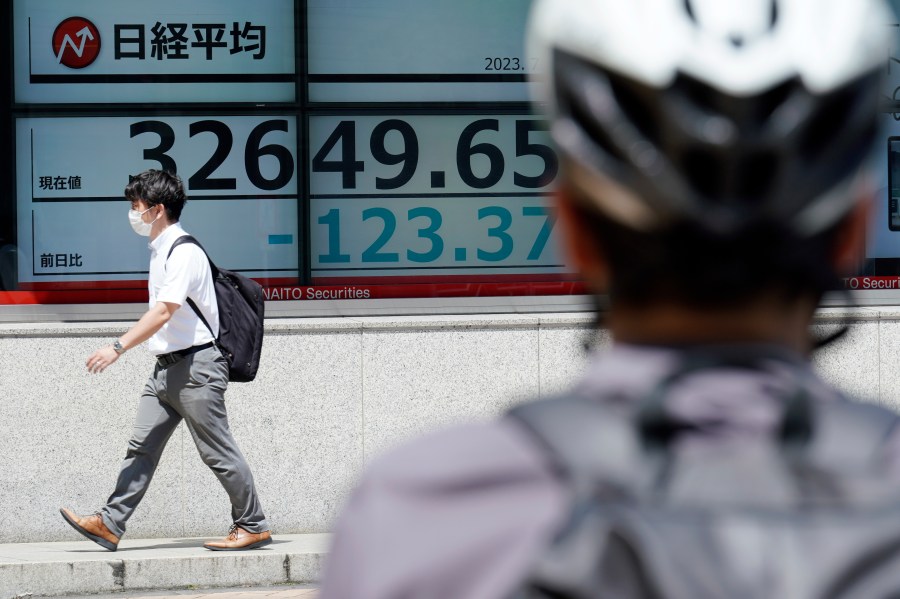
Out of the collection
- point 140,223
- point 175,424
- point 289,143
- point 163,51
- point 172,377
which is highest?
point 163,51

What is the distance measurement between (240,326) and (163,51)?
2449 mm

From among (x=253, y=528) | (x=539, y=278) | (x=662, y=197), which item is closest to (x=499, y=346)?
(x=539, y=278)

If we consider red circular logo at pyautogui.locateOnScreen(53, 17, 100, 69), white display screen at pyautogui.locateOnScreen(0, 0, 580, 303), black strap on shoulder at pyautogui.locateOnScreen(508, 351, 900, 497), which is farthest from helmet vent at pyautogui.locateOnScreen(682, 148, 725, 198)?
red circular logo at pyautogui.locateOnScreen(53, 17, 100, 69)

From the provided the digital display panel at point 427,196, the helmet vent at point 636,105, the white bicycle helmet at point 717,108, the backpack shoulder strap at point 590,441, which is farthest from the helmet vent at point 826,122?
the digital display panel at point 427,196

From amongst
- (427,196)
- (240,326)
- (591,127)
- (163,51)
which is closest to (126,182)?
(163,51)

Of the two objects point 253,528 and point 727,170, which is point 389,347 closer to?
point 253,528

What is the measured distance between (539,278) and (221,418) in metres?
2.68

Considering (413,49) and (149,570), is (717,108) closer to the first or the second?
(149,570)

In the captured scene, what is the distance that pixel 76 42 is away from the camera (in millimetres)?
9125

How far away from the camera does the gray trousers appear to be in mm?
7477

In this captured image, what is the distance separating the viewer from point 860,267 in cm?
967

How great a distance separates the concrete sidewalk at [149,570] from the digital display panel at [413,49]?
10.1 ft

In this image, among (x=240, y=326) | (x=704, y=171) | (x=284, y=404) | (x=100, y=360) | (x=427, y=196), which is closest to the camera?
(x=704, y=171)

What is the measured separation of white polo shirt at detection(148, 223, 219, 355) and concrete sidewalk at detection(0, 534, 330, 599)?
3.70ft
